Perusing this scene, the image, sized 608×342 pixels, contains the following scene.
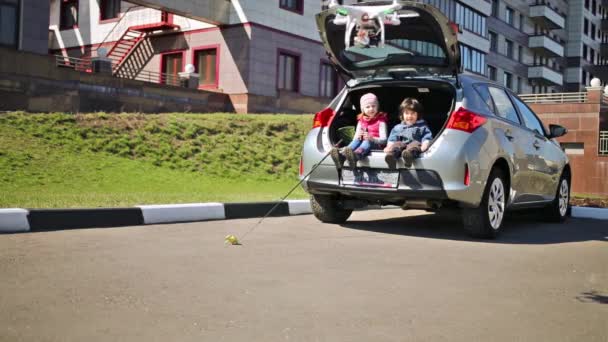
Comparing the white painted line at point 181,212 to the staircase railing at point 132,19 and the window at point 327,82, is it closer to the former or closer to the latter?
the staircase railing at point 132,19

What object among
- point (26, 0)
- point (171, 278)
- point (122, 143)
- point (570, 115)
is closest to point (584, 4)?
point (570, 115)

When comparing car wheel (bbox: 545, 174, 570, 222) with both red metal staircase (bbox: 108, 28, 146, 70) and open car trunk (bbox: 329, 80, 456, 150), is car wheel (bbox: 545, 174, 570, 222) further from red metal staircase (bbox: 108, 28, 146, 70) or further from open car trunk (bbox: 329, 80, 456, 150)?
red metal staircase (bbox: 108, 28, 146, 70)

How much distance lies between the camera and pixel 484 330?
344 centimetres

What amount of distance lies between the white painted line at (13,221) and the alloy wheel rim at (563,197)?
7065mm

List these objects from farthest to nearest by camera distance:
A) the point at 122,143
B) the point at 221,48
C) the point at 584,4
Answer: the point at 584,4
the point at 221,48
the point at 122,143

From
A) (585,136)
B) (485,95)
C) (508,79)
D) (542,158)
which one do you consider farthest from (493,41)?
(485,95)

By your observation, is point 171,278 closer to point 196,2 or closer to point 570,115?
point 196,2

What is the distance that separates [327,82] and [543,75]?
1178 inches

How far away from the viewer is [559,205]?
9711 millimetres

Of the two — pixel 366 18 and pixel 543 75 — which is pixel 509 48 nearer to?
pixel 543 75

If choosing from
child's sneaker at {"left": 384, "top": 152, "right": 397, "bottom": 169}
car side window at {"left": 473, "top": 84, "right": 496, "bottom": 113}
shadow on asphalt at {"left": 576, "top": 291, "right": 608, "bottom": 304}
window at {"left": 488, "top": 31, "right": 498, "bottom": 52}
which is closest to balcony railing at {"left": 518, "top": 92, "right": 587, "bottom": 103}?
window at {"left": 488, "top": 31, "right": 498, "bottom": 52}

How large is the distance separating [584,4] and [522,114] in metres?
64.5

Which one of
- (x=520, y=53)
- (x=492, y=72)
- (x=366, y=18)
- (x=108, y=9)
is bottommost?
(x=366, y=18)

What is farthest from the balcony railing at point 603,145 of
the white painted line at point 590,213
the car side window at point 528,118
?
the car side window at point 528,118
